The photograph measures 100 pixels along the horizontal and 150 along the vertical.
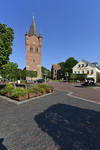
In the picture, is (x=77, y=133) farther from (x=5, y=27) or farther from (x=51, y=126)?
(x=5, y=27)

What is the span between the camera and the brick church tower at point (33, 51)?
37.2 meters

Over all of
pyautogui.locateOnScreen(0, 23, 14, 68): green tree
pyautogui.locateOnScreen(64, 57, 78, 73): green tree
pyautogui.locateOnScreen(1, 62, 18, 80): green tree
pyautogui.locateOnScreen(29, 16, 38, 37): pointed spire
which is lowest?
pyautogui.locateOnScreen(1, 62, 18, 80): green tree

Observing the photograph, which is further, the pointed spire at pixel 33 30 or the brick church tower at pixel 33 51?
the pointed spire at pixel 33 30

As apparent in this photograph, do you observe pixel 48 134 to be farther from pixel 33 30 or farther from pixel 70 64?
pixel 33 30

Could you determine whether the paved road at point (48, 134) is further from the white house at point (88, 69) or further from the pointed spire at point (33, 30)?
the pointed spire at point (33, 30)

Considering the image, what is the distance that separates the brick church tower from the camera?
37156mm

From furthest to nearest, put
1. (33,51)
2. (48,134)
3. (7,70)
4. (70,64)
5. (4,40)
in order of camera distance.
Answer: (70,64) < (33,51) < (7,70) < (4,40) < (48,134)

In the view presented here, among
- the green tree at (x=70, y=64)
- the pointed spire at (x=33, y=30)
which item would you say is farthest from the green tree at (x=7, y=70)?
the green tree at (x=70, y=64)

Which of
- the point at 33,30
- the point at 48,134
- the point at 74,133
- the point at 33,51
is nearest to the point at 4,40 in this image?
the point at 48,134

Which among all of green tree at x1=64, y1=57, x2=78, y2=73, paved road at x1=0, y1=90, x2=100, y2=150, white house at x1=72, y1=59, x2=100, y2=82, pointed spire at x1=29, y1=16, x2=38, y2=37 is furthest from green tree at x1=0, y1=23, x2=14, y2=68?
green tree at x1=64, y1=57, x2=78, y2=73

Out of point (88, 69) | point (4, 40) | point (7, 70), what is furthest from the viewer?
point (88, 69)

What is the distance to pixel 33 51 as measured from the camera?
38094 millimetres

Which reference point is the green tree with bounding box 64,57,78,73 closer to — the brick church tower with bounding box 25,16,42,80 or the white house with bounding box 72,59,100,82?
the white house with bounding box 72,59,100,82

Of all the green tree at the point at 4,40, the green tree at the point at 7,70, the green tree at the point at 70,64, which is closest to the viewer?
the green tree at the point at 4,40
